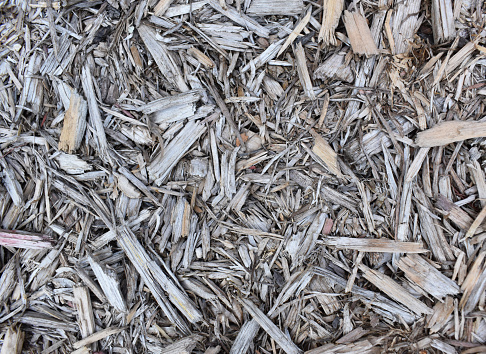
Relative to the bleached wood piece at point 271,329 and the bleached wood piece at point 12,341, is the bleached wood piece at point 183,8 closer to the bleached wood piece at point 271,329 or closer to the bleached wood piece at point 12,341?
the bleached wood piece at point 271,329

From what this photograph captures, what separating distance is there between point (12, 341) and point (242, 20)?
189 cm

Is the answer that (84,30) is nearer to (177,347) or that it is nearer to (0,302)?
(0,302)

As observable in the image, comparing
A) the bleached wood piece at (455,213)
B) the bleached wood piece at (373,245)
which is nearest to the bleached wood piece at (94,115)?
the bleached wood piece at (373,245)

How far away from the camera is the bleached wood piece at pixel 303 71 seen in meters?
1.45

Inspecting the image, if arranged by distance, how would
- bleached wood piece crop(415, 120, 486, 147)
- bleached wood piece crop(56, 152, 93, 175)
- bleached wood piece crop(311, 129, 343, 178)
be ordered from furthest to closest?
1. bleached wood piece crop(56, 152, 93, 175)
2. bleached wood piece crop(311, 129, 343, 178)
3. bleached wood piece crop(415, 120, 486, 147)

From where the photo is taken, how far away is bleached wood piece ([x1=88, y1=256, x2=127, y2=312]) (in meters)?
1.53

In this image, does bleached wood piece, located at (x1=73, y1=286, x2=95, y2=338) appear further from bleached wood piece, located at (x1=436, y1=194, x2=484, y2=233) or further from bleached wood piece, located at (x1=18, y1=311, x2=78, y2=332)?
bleached wood piece, located at (x1=436, y1=194, x2=484, y2=233)

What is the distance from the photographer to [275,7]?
1452mm

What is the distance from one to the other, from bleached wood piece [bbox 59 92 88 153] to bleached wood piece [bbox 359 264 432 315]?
146 centimetres

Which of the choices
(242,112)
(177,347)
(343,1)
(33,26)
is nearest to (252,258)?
(177,347)

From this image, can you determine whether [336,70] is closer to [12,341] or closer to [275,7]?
[275,7]

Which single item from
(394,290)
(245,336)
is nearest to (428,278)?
(394,290)

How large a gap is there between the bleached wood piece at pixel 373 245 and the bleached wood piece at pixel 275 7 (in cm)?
104

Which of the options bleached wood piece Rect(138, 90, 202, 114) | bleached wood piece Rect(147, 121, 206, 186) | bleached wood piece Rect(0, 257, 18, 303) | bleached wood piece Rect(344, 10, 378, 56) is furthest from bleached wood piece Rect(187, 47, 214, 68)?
bleached wood piece Rect(0, 257, 18, 303)
